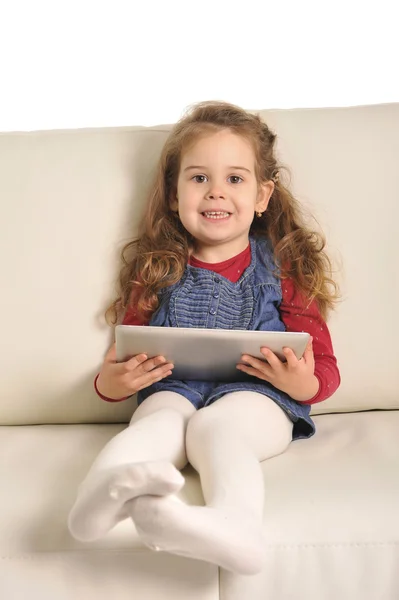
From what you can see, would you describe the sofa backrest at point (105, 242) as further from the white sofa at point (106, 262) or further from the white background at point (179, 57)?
the white background at point (179, 57)

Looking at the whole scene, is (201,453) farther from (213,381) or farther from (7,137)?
(7,137)

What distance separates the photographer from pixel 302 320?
Result: 171 cm

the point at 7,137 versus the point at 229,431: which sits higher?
the point at 7,137

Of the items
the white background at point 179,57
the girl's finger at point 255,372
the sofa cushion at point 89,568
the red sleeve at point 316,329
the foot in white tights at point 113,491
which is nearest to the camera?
the foot in white tights at point 113,491

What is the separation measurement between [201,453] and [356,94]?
1.38 meters

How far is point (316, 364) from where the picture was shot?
5.43 feet

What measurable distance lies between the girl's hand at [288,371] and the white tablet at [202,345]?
0.04 feet

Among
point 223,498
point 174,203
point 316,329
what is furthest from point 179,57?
point 223,498

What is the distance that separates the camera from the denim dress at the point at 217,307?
5.39ft

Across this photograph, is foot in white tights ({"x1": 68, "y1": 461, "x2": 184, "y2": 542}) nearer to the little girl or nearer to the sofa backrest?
the little girl

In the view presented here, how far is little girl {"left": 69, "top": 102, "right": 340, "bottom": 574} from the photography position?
1481 mm

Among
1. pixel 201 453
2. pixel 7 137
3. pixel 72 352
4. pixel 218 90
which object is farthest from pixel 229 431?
pixel 218 90

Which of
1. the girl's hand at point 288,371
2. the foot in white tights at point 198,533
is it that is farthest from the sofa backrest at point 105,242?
the foot in white tights at point 198,533

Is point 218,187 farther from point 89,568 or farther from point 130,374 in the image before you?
point 89,568
